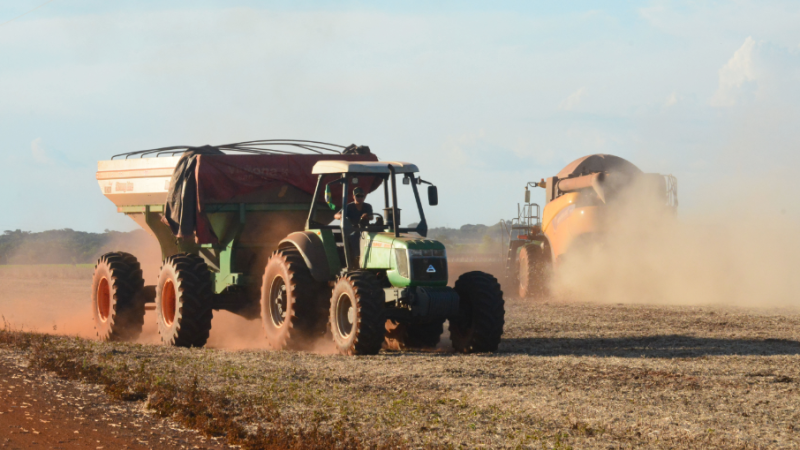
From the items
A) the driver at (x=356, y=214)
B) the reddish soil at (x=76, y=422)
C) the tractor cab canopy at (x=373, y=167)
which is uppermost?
the tractor cab canopy at (x=373, y=167)

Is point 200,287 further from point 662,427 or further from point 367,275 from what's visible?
point 662,427

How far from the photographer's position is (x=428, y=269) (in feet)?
38.6

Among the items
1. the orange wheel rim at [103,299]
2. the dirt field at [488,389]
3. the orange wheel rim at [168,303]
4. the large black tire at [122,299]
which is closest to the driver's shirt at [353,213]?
the dirt field at [488,389]

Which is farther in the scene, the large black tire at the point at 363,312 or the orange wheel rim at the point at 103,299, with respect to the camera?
the orange wheel rim at the point at 103,299

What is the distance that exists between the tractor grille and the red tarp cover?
265 centimetres

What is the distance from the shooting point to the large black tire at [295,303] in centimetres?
1252

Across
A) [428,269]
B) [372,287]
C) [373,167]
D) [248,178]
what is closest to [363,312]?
[372,287]

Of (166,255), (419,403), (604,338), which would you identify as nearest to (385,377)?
(419,403)

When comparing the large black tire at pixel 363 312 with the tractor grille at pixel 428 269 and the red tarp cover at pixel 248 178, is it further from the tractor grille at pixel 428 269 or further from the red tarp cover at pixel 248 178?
the red tarp cover at pixel 248 178

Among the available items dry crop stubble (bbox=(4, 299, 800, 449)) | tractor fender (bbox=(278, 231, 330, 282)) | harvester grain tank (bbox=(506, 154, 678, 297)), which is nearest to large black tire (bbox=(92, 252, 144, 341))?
dry crop stubble (bbox=(4, 299, 800, 449))

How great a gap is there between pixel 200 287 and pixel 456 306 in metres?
4.76

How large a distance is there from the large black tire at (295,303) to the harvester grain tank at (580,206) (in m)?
12.9

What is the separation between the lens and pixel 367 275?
458 inches

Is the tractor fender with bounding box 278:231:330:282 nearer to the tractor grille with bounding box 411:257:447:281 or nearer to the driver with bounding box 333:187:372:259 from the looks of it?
the driver with bounding box 333:187:372:259
